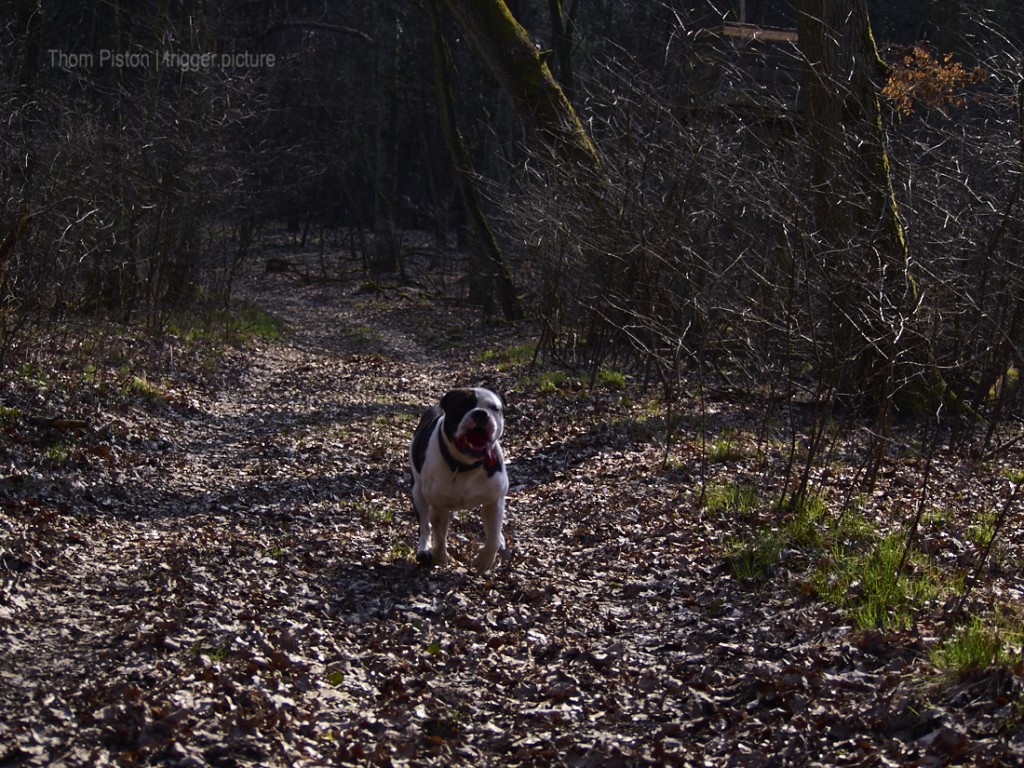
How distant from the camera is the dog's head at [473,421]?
23.3 feet

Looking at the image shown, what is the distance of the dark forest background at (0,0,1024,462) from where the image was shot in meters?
9.62

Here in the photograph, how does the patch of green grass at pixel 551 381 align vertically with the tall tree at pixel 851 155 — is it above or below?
below

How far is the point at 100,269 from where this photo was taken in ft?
52.9

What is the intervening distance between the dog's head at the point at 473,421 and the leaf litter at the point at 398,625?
106cm

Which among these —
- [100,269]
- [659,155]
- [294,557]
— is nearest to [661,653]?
[294,557]

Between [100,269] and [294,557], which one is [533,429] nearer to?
[294,557]

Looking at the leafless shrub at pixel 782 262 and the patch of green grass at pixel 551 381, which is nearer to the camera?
the leafless shrub at pixel 782 262

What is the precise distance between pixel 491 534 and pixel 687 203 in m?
7.03

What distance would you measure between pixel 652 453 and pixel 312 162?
29554 millimetres

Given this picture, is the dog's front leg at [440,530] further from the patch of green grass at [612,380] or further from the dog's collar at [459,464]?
the patch of green grass at [612,380]

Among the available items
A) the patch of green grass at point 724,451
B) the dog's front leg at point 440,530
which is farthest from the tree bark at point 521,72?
the dog's front leg at point 440,530

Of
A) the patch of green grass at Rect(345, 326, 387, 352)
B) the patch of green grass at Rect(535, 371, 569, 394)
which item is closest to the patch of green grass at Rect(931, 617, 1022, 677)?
the patch of green grass at Rect(535, 371, 569, 394)

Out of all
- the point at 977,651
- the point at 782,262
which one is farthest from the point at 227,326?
the point at 977,651

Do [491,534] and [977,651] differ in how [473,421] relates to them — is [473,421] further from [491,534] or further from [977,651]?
[977,651]
